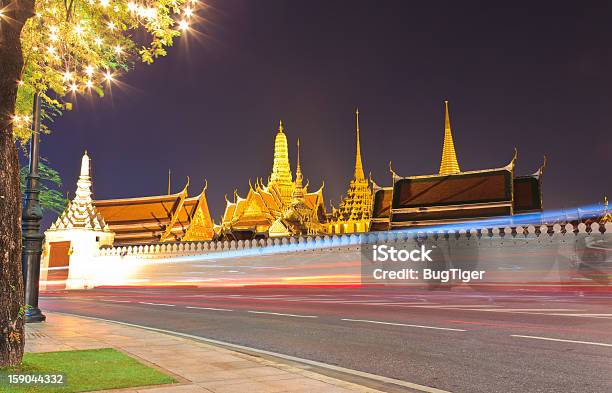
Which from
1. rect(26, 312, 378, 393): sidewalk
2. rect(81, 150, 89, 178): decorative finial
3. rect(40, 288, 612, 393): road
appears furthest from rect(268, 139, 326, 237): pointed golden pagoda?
rect(26, 312, 378, 393): sidewalk

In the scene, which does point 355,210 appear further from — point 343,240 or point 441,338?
point 441,338

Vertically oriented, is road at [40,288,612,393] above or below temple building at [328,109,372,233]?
below

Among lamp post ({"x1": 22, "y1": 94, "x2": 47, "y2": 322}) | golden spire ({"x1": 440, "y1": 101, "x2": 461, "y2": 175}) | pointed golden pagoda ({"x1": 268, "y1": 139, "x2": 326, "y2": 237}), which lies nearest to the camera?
lamp post ({"x1": 22, "y1": 94, "x2": 47, "y2": 322})

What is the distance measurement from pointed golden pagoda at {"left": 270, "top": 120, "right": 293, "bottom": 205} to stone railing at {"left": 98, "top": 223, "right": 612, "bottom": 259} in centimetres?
3837

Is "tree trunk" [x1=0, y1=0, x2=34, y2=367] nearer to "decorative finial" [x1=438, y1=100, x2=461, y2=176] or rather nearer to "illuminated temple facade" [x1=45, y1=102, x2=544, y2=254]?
"illuminated temple facade" [x1=45, y1=102, x2=544, y2=254]

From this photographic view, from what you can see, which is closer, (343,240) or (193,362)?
(193,362)

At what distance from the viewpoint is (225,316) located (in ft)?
43.3

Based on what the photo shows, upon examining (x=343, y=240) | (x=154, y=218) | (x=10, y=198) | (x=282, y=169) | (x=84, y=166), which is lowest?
(x=10, y=198)

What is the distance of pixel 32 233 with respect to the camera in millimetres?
11023

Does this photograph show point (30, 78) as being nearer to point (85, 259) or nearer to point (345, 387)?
point (345, 387)

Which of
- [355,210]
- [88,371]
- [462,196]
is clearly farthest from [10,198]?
[355,210]

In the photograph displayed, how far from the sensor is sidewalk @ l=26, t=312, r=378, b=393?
203 inches

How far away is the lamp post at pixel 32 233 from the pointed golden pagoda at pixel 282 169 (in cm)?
6056

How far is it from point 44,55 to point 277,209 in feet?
188
